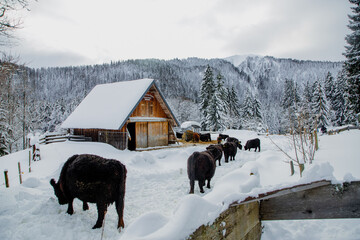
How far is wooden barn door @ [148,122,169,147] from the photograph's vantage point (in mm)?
17984

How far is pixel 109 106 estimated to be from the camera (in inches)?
680

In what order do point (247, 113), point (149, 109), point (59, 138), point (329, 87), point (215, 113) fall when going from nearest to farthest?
1. point (149, 109)
2. point (59, 138)
3. point (215, 113)
4. point (329, 87)
5. point (247, 113)

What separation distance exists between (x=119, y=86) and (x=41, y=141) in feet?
28.2

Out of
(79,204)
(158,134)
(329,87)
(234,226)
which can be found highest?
(329,87)

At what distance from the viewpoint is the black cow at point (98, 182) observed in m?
4.73

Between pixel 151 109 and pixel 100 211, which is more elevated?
pixel 151 109

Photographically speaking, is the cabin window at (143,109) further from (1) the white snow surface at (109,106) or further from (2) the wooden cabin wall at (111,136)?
(2) the wooden cabin wall at (111,136)

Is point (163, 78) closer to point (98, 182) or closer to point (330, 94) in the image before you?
point (330, 94)

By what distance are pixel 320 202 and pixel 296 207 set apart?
10.0 inches

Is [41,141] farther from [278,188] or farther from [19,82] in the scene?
[278,188]

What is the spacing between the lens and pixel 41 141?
1781 cm

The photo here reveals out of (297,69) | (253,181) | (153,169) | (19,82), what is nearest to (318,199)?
(253,181)

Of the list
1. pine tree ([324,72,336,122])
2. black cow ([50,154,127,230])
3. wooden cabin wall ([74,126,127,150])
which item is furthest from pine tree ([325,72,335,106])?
black cow ([50,154,127,230])

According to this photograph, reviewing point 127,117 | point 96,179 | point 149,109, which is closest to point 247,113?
point 149,109
